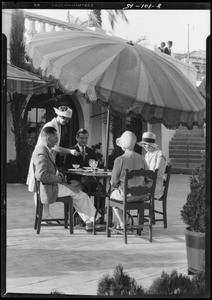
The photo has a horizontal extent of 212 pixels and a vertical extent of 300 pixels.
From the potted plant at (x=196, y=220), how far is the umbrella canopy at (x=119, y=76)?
1.26 meters

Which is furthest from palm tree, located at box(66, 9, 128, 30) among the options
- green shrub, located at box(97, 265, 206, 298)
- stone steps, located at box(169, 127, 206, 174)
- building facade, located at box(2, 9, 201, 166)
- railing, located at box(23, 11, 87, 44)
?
stone steps, located at box(169, 127, 206, 174)

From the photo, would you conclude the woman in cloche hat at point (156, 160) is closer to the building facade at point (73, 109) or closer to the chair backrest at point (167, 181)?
the chair backrest at point (167, 181)

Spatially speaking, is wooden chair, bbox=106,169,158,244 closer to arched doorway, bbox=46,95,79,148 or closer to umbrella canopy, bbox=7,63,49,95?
umbrella canopy, bbox=7,63,49,95

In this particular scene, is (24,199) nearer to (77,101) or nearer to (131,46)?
(131,46)

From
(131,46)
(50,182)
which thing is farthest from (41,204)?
(131,46)

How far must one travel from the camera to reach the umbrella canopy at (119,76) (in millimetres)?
5695

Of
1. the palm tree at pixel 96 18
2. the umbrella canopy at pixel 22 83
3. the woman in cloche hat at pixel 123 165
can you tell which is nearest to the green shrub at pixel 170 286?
the palm tree at pixel 96 18

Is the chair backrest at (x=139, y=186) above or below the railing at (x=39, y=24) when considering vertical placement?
below

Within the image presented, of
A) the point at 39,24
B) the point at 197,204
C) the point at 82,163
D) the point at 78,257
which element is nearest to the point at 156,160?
the point at 82,163

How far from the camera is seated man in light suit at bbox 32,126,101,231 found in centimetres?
635

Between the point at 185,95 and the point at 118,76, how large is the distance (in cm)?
93

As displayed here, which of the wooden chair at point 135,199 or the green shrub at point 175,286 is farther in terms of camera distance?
the wooden chair at point 135,199

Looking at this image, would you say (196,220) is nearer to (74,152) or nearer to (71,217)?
(71,217)

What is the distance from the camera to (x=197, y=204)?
4668 millimetres
